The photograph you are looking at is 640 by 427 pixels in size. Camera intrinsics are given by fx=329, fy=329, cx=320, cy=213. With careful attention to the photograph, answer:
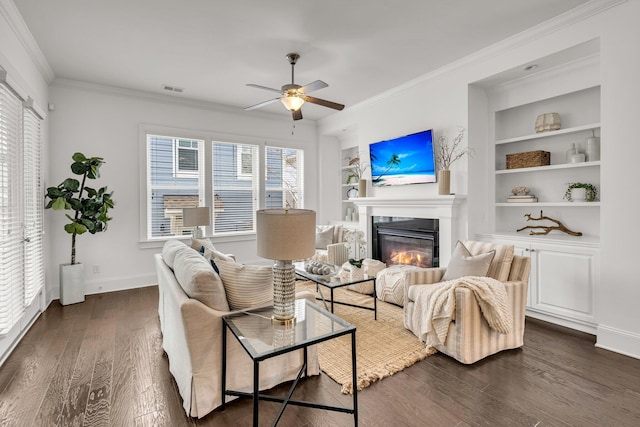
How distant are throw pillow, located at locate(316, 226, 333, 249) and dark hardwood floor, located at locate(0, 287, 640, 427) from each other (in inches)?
115

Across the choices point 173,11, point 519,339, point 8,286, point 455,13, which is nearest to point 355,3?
point 455,13

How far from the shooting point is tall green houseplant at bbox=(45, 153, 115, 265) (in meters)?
3.80

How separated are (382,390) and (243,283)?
1.13 metres

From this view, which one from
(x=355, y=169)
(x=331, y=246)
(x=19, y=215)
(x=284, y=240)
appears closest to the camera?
(x=284, y=240)

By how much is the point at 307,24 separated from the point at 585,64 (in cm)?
270

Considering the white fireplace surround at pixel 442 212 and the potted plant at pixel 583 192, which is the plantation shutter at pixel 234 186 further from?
the potted plant at pixel 583 192

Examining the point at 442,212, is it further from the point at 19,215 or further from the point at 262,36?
the point at 19,215

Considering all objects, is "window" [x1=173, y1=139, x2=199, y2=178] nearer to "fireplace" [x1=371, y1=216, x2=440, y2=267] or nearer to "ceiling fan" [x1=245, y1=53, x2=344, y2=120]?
"ceiling fan" [x1=245, y1=53, x2=344, y2=120]

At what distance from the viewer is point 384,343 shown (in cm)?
275

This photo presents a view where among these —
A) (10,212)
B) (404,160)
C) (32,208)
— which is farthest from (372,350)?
(32,208)

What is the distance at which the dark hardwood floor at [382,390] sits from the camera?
1.84 metres

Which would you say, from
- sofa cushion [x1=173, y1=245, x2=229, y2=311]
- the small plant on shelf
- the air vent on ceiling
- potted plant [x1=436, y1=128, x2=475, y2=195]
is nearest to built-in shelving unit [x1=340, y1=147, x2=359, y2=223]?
the small plant on shelf

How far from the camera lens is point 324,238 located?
17.8 ft

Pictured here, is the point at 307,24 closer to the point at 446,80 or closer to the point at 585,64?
the point at 446,80
